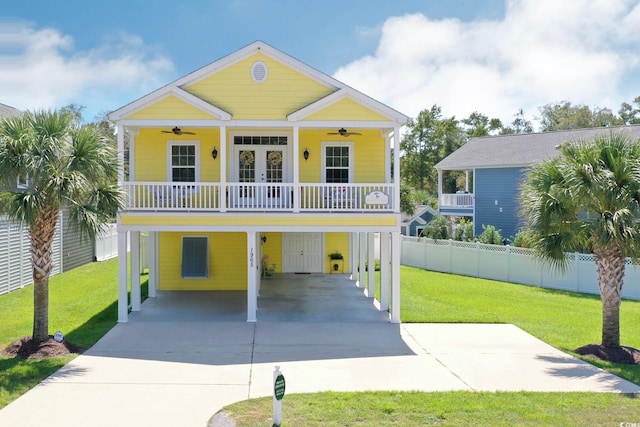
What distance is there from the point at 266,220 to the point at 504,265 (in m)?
12.2

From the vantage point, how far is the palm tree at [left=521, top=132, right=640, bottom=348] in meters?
10.8

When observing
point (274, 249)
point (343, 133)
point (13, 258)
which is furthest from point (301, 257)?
point (13, 258)

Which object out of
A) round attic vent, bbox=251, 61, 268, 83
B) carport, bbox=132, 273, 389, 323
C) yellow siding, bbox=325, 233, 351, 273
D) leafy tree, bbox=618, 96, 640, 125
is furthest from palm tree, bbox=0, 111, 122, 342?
leafy tree, bbox=618, 96, 640, 125

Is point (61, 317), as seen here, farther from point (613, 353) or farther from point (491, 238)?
point (491, 238)

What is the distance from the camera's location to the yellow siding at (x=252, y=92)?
14672mm

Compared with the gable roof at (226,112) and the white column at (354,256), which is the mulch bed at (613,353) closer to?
the gable roof at (226,112)

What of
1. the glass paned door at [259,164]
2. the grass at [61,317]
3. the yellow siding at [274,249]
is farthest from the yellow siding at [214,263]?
the yellow siding at [274,249]

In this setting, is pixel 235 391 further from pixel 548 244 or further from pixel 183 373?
pixel 548 244

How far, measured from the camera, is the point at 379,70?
2600 centimetres

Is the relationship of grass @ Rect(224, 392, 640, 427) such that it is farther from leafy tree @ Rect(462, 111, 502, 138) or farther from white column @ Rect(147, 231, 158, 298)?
leafy tree @ Rect(462, 111, 502, 138)

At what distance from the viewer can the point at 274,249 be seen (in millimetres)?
21469

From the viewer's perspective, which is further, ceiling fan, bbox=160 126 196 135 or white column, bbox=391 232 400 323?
ceiling fan, bbox=160 126 196 135

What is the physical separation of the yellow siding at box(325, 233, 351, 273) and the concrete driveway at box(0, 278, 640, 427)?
274 inches

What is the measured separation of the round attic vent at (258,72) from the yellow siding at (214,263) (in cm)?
597
